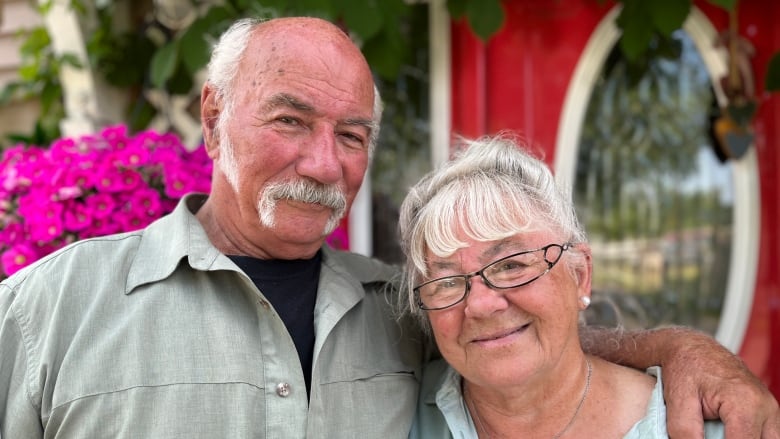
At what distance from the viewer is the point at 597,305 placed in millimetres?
2582

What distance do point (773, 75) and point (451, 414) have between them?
64.7 inches

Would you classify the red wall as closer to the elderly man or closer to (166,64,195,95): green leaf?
(166,64,195,95): green leaf

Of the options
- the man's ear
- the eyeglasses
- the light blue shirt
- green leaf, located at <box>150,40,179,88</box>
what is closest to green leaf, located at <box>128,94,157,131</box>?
green leaf, located at <box>150,40,179,88</box>

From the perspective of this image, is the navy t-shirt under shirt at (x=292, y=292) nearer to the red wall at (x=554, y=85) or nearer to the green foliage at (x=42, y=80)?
the red wall at (x=554, y=85)

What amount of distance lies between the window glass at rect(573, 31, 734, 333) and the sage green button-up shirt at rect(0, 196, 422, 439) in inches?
63.6

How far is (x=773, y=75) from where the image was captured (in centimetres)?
258

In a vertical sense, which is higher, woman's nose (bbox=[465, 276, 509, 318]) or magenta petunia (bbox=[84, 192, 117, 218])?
magenta petunia (bbox=[84, 192, 117, 218])

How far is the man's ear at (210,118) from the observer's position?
180 centimetres

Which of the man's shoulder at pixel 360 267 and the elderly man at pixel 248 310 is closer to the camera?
the elderly man at pixel 248 310

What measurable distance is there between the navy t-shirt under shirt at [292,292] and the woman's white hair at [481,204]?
232 millimetres

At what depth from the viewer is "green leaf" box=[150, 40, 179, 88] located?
2.79 metres

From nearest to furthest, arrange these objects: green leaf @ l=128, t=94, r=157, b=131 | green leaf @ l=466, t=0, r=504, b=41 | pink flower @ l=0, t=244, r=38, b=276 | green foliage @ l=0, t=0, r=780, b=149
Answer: pink flower @ l=0, t=244, r=38, b=276, green foliage @ l=0, t=0, r=780, b=149, green leaf @ l=466, t=0, r=504, b=41, green leaf @ l=128, t=94, r=157, b=131

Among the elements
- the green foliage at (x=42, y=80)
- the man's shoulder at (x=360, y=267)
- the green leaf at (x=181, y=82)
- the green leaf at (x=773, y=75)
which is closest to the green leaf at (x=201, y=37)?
the green leaf at (x=181, y=82)

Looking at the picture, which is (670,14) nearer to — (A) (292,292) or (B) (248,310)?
(A) (292,292)
